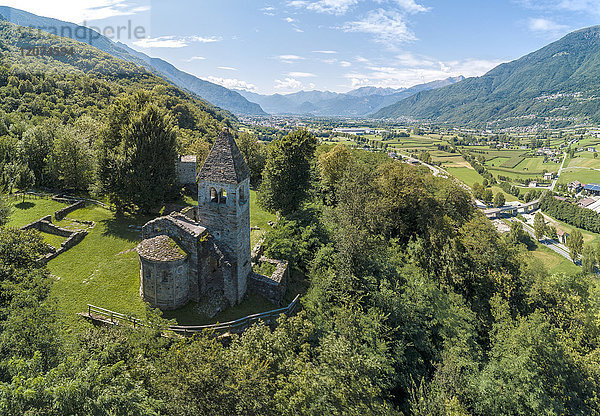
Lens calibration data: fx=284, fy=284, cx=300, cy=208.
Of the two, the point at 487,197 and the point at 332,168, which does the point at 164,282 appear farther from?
the point at 487,197

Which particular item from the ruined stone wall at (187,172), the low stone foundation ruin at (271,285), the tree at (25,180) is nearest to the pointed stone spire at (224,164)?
the low stone foundation ruin at (271,285)

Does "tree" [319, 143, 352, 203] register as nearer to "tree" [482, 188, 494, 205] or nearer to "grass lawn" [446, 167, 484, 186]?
"tree" [482, 188, 494, 205]

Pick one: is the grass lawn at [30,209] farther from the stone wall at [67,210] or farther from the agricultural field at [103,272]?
the stone wall at [67,210]

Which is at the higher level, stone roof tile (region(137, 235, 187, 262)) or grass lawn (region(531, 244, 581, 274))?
stone roof tile (region(137, 235, 187, 262))

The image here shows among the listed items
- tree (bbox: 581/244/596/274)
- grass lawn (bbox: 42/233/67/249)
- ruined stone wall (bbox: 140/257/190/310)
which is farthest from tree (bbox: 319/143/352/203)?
tree (bbox: 581/244/596/274)

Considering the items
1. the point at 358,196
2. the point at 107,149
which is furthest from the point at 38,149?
the point at 358,196

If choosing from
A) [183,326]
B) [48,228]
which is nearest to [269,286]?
[183,326]

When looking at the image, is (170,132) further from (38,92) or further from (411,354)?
(38,92)
